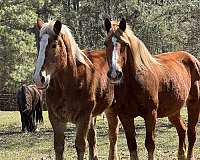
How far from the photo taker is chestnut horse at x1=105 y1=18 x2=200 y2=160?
19.8 feet

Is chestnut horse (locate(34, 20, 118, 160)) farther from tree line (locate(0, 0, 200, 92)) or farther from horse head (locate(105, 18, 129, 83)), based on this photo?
tree line (locate(0, 0, 200, 92))

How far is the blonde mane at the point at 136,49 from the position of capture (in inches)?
242

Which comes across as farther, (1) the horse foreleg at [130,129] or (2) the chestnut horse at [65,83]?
(1) the horse foreleg at [130,129]

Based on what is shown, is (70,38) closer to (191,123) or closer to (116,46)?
(116,46)

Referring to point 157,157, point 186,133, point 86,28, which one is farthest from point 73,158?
point 86,28

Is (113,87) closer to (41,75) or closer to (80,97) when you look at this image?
(80,97)

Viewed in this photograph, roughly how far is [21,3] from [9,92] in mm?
6494

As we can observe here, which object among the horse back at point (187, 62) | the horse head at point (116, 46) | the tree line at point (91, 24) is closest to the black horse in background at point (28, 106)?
the tree line at point (91, 24)

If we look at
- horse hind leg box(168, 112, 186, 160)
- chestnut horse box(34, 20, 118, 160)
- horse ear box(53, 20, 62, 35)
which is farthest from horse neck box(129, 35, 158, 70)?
horse hind leg box(168, 112, 186, 160)

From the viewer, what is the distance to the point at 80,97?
612 centimetres

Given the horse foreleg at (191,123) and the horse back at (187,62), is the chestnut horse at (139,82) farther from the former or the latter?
the horse foreleg at (191,123)

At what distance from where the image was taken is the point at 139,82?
6.29 meters

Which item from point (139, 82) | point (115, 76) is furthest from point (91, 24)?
point (115, 76)

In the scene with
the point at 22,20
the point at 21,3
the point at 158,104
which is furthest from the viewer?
the point at 21,3
